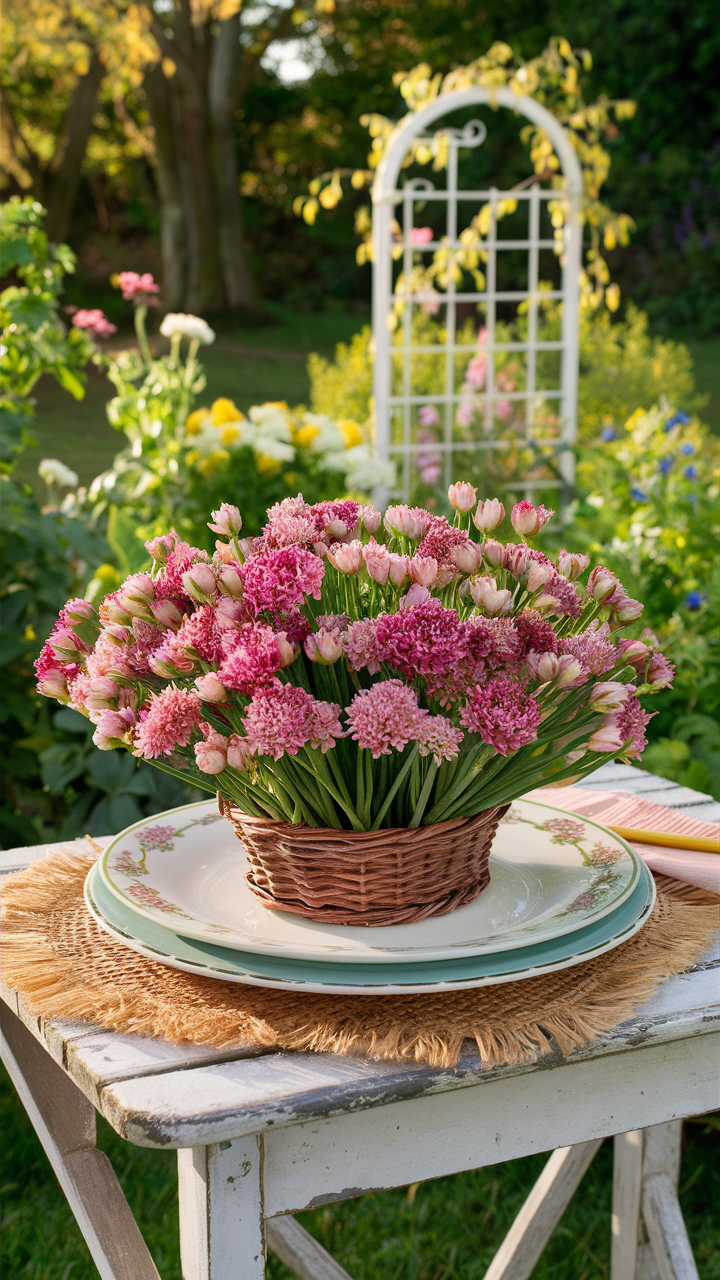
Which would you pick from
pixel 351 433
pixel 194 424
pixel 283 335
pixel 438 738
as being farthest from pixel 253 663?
pixel 283 335

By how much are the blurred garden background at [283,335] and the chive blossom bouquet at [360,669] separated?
3.50 feet

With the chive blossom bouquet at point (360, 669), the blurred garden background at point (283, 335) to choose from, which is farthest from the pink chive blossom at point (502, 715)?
the blurred garden background at point (283, 335)

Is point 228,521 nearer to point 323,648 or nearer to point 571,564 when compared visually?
point 323,648

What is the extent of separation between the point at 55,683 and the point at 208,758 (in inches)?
6.4

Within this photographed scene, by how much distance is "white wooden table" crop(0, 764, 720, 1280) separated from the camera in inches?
28.5

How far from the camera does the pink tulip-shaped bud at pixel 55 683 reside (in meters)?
0.87

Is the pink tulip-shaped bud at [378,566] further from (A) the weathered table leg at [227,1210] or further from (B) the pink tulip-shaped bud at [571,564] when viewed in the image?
(A) the weathered table leg at [227,1210]

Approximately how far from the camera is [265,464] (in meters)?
3.21

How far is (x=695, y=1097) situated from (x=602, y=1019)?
136mm

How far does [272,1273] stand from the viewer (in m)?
1.77

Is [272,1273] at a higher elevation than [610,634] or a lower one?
lower

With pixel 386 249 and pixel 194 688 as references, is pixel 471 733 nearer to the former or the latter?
pixel 194 688

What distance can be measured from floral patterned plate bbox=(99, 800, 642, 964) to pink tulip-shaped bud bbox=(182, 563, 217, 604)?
0.75 ft

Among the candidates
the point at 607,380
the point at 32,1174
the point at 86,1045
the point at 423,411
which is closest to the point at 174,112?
the point at 607,380
